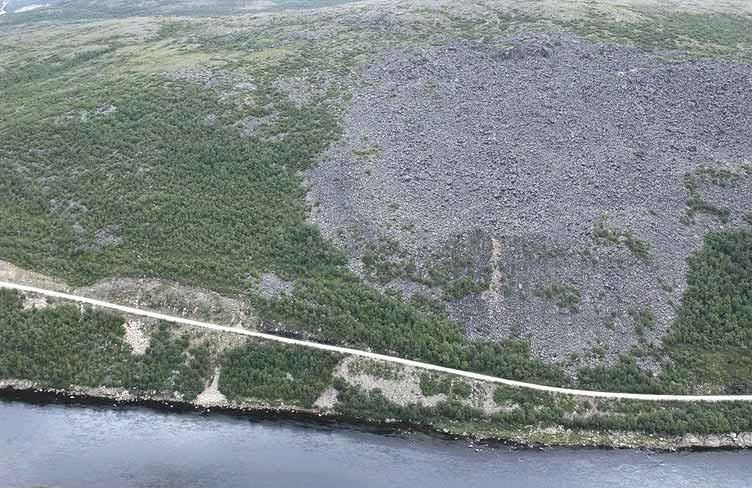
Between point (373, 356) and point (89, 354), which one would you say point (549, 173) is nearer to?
point (373, 356)

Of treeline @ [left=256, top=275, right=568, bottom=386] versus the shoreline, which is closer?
the shoreline

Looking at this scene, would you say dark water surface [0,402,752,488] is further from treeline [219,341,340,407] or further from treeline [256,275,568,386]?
treeline [256,275,568,386]

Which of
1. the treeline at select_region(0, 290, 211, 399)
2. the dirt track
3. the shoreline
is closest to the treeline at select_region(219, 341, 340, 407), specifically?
the dirt track

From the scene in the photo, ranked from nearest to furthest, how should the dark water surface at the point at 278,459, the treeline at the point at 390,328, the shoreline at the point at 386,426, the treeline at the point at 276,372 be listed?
the dark water surface at the point at 278,459, the shoreline at the point at 386,426, the treeline at the point at 276,372, the treeline at the point at 390,328

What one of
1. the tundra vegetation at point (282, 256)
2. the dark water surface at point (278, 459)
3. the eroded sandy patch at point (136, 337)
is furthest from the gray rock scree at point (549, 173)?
the eroded sandy patch at point (136, 337)

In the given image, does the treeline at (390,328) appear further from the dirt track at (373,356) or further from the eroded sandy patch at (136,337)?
the eroded sandy patch at (136,337)

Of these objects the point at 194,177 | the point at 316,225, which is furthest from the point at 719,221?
the point at 194,177

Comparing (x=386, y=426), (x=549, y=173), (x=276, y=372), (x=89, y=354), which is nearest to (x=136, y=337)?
(x=89, y=354)
